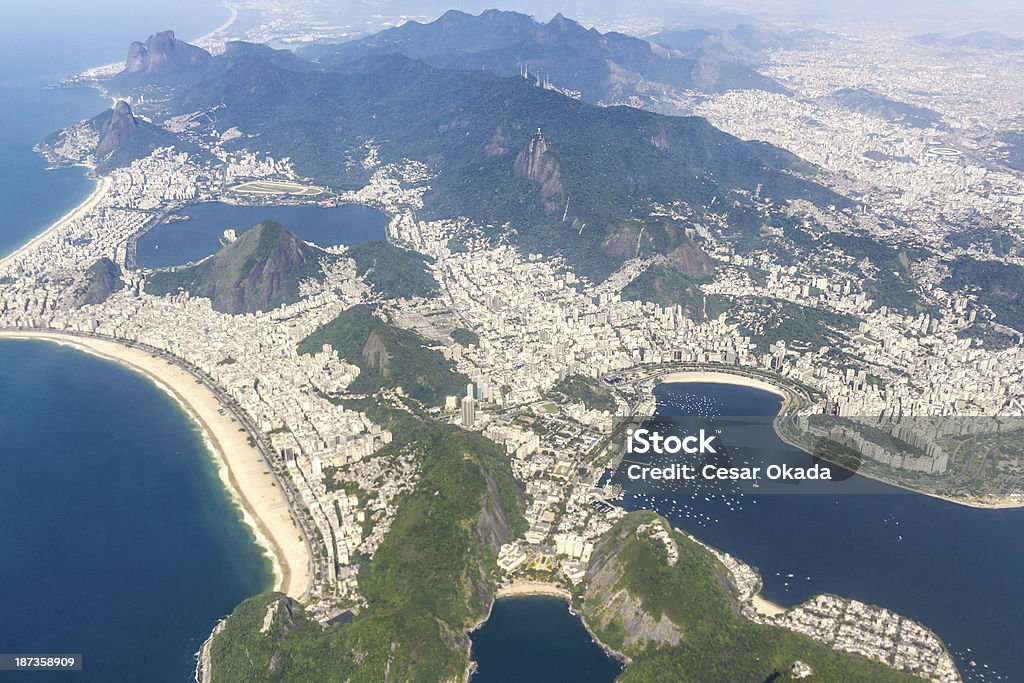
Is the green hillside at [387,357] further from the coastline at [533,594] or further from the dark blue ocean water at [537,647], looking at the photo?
the dark blue ocean water at [537,647]

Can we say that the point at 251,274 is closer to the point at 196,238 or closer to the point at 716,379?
the point at 196,238

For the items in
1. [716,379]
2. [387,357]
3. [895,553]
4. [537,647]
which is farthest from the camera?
[716,379]

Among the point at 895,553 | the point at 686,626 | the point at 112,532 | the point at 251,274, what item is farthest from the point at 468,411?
the point at 251,274

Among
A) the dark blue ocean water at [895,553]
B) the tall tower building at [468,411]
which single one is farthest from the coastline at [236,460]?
the dark blue ocean water at [895,553]

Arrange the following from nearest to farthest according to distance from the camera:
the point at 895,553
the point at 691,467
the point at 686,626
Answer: the point at 686,626 → the point at 895,553 → the point at 691,467

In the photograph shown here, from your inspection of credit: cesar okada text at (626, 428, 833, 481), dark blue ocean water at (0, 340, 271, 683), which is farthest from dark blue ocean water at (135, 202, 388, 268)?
credit: cesar okada text at (626, 428, 833, 481)

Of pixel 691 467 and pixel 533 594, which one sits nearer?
pixel 533 594
